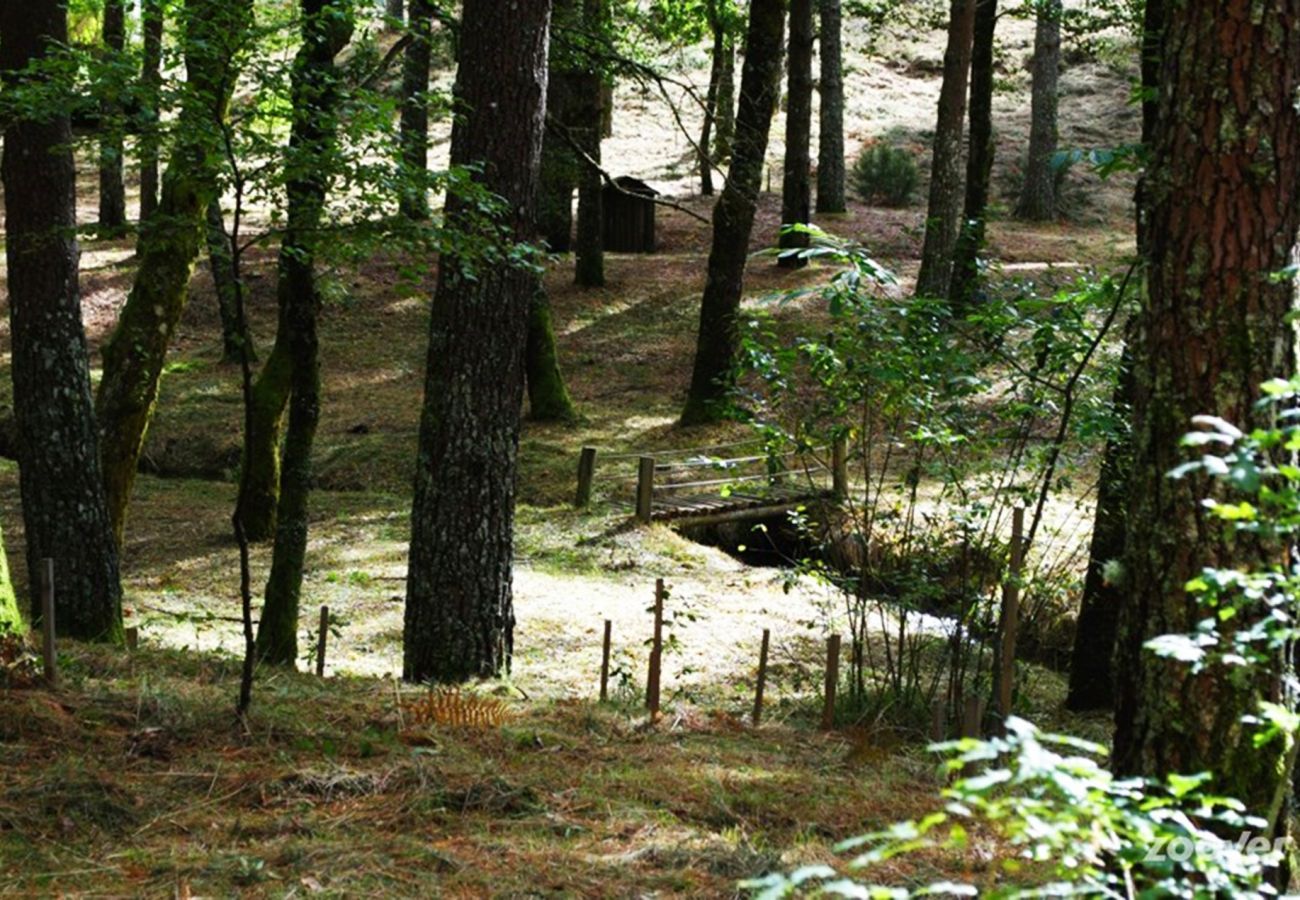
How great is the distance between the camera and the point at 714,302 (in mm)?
18578

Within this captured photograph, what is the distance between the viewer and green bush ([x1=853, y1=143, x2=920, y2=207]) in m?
32.7

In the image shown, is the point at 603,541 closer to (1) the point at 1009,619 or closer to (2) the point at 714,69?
(1) the point at 1009,619

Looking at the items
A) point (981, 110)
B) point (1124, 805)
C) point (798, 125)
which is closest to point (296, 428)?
point (1124, 805)

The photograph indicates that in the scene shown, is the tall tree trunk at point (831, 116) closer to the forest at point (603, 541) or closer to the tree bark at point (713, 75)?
the tree bark at point (713, 75)

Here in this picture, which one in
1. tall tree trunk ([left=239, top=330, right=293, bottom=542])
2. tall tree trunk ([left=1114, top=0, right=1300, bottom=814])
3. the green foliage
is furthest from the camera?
tall tree trunk ([left=239, top=330, right=293, bottom=542])

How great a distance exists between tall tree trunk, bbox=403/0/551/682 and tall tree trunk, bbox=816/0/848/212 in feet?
68.6

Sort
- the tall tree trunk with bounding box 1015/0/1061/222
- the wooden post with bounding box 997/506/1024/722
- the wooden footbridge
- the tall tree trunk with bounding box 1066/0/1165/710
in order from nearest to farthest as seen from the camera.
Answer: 1. the wooden post with bounding box 997/506/1024/722
2. the tall tree trunk with bounding box 1066/0/1165/710
3. the wooden footbridge
4. the tall tree trunk with bounding box 1015/0/1061/222

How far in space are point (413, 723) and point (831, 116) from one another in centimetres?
2481

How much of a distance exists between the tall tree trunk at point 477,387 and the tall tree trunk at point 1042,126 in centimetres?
2268

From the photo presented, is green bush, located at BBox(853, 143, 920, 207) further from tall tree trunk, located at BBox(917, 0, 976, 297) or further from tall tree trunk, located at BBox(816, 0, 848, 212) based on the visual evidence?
tall tree trunk, located at BBox(917, 0, 976, 297)

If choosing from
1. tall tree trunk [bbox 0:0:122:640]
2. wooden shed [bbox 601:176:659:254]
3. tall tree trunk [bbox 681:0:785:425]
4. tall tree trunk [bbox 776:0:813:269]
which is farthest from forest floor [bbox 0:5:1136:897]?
wooden shed [bbox 601:176:659:254]

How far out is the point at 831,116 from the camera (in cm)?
2970

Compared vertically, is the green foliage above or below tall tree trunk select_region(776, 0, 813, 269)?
below

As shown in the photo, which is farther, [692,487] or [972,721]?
[692,487]
